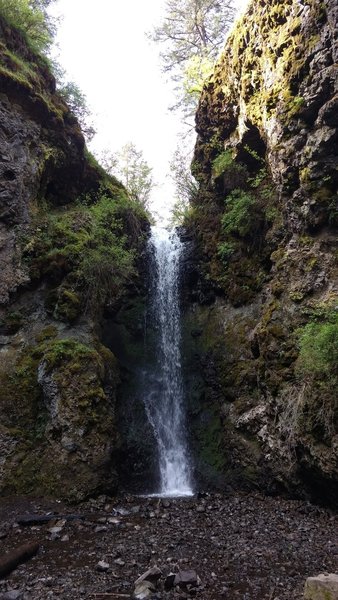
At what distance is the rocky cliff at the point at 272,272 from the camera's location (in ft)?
27.4

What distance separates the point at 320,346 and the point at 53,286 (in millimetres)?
7611

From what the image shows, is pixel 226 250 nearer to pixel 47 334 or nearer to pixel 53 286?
pixel 53 286

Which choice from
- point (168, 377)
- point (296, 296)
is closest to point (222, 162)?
point (296, 296)

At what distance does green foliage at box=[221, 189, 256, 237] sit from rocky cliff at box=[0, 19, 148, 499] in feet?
12.0

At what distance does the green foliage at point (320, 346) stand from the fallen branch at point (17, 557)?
237 inches

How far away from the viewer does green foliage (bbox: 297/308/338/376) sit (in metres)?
7.68

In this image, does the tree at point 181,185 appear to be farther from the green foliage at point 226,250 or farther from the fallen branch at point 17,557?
the fallen branch at point 17,557

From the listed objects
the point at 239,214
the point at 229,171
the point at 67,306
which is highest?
the point at 229,171

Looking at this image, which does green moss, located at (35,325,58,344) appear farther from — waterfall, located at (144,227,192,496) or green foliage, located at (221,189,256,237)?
green foliage, located at (221,189,256,237)

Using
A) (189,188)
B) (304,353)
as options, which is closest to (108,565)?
(304,353)

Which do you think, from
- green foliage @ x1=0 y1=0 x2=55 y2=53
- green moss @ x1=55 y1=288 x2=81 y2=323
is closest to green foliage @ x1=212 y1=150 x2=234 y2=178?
green moss @ x1=55 y1=288 x2=81 y2=323

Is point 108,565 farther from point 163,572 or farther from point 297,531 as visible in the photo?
point 297,531

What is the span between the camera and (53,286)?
11.6 meters

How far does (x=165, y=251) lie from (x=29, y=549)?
38.8 ft
